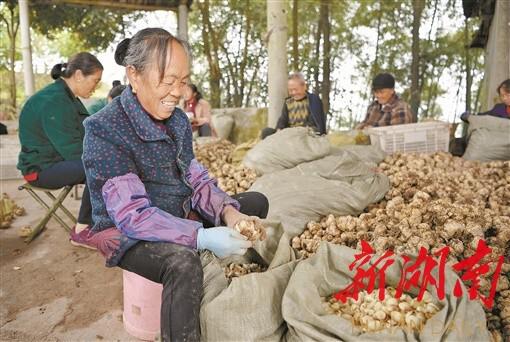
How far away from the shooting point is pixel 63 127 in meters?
3.04

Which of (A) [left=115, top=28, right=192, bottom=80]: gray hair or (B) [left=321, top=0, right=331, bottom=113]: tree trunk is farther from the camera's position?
(B) [left=321, top=0, right=331, bottom=113]: tree trunk

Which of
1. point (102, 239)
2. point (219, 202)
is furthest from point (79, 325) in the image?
point (219, 202)

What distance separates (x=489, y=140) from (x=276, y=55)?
2484mm

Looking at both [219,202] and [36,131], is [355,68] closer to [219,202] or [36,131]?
[36,131]

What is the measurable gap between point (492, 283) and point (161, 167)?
1.40 m

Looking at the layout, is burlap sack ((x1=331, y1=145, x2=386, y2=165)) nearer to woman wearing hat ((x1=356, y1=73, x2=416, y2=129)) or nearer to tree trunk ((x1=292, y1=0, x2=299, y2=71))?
woman wearing hat ((x1=356, y1=73, x2=416, y2=129))

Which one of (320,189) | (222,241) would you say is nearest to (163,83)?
(222,241)

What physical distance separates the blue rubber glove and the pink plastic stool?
0.44 metres

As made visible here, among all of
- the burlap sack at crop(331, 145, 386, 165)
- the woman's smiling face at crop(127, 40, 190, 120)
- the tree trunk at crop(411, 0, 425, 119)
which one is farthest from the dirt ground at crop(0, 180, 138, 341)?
the tree trunk at crop(411, 0, 425, 119)

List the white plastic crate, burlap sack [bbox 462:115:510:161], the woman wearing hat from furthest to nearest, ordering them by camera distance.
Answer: the woman wearing hat → the white plastic crate → burlap sack [bbox 462:115:510:161]

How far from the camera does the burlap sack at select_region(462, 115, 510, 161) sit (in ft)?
12.5

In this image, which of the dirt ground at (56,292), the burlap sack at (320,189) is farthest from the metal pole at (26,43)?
the burlap sack at (320,189)

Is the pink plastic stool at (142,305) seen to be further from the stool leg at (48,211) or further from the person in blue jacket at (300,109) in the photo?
the person in blue jacket at (300,109)

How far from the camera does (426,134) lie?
415 cm
